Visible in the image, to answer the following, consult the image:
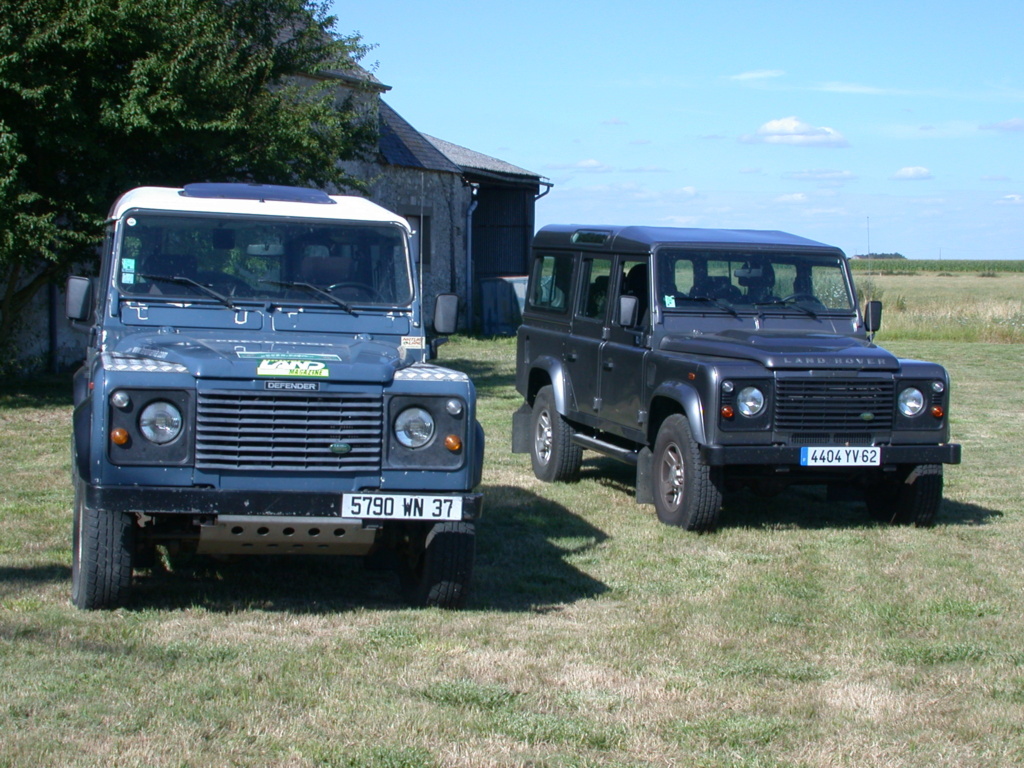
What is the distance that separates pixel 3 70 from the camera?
12.7 m

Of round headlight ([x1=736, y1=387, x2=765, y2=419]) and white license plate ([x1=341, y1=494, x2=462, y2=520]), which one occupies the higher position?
round headlight ([x1=736, y1=387, x2=765, y2=419])

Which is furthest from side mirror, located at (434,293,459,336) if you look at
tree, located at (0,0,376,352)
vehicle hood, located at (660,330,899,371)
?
tree, located at (0,0,376,352)

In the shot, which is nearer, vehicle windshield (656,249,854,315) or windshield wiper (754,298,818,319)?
vehicle windshield (656,249,854,315)

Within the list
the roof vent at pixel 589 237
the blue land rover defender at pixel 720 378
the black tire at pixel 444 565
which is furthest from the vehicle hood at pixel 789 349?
the black tire at pixel 444 565

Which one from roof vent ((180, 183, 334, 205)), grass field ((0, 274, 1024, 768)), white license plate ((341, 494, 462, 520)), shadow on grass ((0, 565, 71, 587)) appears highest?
roof vent ((180, 183, 334, 205))

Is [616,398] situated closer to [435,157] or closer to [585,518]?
[585,518]

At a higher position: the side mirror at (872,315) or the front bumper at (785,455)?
the side mirror at (872,315)

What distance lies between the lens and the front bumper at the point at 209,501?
536cm

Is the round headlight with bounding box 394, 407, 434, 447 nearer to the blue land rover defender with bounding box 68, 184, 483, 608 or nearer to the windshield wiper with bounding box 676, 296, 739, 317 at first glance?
the blue land rover defender with bounding box 68, 184, 483, 608

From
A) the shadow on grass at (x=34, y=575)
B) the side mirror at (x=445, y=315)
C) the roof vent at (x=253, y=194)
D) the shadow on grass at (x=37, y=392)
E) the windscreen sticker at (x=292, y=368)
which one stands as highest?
the roof vent at (x=253, y=194)

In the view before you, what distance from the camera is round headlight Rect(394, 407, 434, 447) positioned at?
5688 mm

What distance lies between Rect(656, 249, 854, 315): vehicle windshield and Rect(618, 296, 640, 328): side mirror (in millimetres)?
190

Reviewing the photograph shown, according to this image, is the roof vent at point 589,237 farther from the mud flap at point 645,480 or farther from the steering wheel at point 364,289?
the steering wheel at point 364,289

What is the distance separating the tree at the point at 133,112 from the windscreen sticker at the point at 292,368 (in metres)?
8.38
